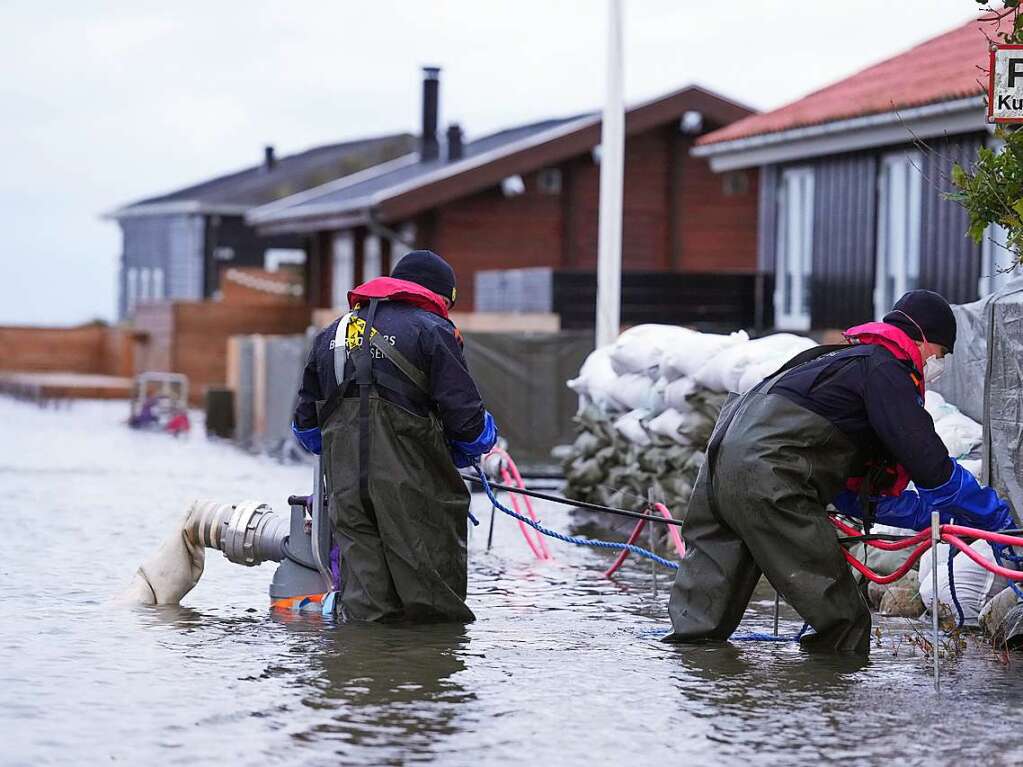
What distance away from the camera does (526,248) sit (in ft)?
112

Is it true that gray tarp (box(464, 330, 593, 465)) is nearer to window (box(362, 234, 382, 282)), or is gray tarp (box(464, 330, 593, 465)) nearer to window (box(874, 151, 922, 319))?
window (box(874, 151, 922, 319))

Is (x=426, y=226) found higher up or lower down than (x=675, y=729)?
higher up

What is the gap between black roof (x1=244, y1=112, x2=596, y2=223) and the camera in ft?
124

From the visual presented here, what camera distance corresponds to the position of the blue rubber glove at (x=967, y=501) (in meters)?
7.81

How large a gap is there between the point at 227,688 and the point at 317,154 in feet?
179

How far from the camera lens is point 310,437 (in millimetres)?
9336

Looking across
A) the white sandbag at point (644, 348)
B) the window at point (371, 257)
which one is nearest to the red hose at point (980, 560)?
the white sandbag at point (644, 348)

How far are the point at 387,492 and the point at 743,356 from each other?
502 cm

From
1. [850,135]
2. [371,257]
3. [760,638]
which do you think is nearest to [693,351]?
[760,638]

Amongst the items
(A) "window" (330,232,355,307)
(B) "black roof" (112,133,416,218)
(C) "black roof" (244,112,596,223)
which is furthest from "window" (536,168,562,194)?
A: (B) "black roof" (112,133,416,218)

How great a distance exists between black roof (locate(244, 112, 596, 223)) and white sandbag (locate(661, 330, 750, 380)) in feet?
71.6

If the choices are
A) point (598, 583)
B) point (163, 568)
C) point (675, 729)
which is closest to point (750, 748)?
point (675, 729)

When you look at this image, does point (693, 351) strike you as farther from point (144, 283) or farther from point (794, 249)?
point (144, 283)

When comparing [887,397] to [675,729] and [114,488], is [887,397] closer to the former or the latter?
[675,729]
